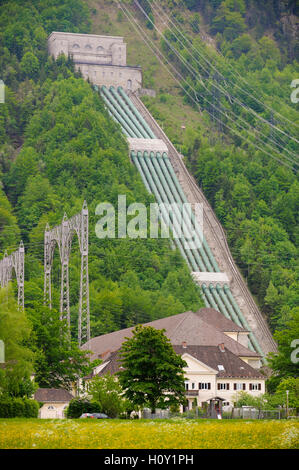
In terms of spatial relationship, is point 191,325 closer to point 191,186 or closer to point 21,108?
point 191,186

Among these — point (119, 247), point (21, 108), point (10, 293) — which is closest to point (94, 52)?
point (21, 108)

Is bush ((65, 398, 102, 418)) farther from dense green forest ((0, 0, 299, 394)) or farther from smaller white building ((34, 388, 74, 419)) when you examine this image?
dense green forest ((0, 0, 299, 394))

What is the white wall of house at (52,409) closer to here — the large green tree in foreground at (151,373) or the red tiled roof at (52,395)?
the red tiled roof at (52,395)

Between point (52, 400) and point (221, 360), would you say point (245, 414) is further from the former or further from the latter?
point (221, 360)

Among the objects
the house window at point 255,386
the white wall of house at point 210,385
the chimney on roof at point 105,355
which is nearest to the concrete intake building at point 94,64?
the chimney on roof at point 105,355

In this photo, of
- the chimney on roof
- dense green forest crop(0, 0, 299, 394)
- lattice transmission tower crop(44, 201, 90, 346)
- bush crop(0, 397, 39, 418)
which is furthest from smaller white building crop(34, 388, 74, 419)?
dense green forest crop(0, 0, 299, 394)

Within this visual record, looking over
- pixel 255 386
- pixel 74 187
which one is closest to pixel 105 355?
pixel 255 386
